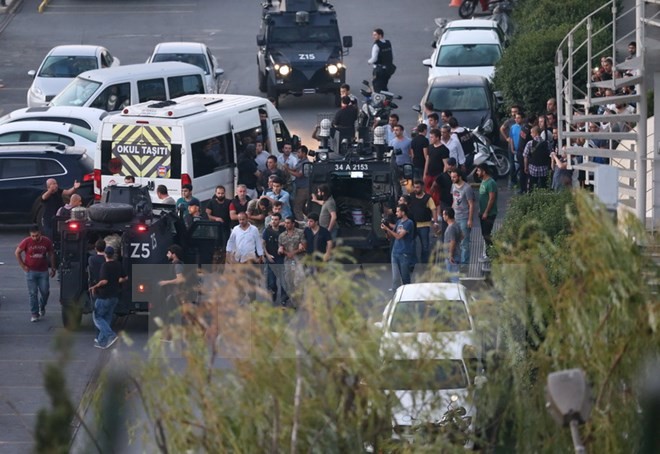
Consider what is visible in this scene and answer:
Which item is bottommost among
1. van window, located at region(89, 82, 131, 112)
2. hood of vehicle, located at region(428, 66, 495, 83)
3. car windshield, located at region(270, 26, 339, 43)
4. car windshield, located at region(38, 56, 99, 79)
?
van window, located at region(89, 82, 131, 112)

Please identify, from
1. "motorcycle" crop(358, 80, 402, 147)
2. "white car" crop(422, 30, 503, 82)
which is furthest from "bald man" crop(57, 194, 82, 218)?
"white car" crop(422, 30, 503, 82)

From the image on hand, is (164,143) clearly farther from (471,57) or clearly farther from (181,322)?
(181,322)

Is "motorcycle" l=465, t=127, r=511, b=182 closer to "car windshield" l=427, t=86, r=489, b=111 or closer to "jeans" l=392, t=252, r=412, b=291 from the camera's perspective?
"car windshield" l=427, t=86, r=489, b=111

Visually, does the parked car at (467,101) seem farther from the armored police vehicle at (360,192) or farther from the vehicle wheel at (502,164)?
the armored police vehicle at (360,192)

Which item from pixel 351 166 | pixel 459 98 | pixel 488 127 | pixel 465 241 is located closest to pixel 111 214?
pixel 351 166

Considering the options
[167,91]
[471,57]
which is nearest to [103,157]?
[167,91]

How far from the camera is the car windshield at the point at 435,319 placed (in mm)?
7793

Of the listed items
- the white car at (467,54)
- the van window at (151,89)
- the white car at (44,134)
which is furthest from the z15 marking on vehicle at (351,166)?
the white car at (467,54)

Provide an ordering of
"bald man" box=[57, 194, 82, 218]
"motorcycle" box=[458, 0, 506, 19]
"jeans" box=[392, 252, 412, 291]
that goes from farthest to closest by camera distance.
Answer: "motorcycle" box=[458, 0, 506, 19] → "bald man" box=[57, 194, 82, 218] → "jeans" box=[392, 252, 412, 291]

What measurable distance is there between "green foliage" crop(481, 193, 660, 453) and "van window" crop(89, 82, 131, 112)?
21.5 meters

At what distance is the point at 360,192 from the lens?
71.1 ft

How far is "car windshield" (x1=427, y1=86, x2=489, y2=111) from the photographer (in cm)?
2700

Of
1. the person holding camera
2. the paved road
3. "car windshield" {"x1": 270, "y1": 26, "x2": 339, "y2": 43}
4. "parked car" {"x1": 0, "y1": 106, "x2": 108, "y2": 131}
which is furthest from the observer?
the paved road

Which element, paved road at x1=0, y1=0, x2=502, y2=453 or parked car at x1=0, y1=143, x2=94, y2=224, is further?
paved road at x1=0, y1=0, x2=502, y2=453
